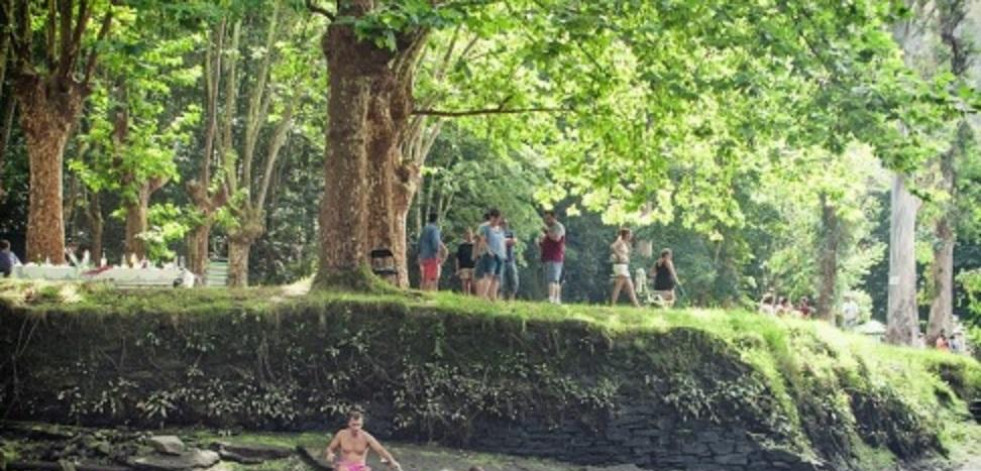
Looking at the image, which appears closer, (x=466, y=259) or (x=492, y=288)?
(x=492, y=288)

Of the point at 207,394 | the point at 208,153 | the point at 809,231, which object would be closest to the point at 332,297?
the point at 207,394

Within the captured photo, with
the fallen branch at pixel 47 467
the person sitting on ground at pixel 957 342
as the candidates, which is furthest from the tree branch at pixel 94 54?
the person sitting on ground at pixel 957 342

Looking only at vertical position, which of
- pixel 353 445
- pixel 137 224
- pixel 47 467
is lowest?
pixel 47 467

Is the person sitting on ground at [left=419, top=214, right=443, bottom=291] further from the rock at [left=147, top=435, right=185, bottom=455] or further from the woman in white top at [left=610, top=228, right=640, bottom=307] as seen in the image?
the rock at [left=147, top=435, right=185, bottom=455]

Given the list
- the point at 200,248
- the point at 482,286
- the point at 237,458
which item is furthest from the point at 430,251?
the point at 200,248

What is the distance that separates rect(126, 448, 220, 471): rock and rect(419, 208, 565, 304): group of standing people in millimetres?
7518

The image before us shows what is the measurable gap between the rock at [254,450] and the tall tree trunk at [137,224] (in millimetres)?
14178

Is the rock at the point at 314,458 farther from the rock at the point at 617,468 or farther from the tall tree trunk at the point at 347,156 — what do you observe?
the rock at the point at 617,468

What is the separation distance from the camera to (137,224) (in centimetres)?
3162

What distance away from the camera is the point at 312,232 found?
44.8 metres

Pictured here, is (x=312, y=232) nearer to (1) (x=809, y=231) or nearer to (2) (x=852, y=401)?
(1) (x=809, y=231)

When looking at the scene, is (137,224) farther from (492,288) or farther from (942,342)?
(942,342)

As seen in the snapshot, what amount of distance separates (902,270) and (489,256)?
46.5ft

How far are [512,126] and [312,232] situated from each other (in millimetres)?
17454
